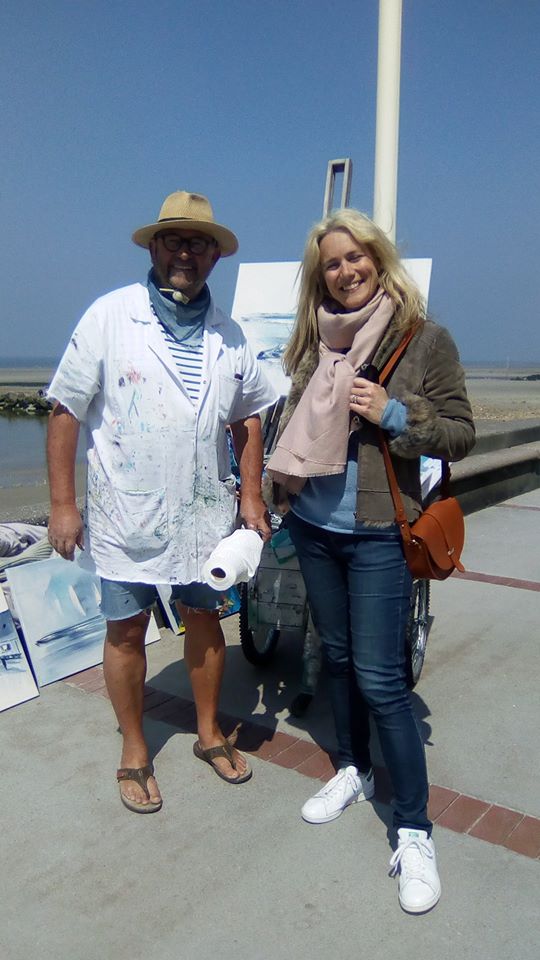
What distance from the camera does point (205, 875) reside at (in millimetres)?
2359

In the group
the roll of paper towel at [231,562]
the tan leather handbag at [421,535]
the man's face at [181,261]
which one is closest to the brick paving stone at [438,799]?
the tan leather handbag at [421,535]

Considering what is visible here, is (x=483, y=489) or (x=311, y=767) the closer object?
(x=311, y=767)

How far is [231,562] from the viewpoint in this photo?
2.53 m

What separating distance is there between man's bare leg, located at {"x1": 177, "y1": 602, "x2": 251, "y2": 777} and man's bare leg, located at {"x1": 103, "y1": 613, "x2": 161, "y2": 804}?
192mm

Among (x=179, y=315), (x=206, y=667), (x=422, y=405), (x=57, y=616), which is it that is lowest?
(x=57, y=616)

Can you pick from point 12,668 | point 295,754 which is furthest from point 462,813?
point 12,668

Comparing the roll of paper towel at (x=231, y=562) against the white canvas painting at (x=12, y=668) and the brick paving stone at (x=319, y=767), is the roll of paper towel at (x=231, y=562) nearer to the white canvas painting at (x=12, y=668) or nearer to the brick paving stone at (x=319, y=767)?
the brick paving stone at (x=319, y=767)

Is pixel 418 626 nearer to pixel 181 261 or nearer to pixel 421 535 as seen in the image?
pixel 421 535

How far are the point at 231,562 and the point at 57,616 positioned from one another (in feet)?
5.02

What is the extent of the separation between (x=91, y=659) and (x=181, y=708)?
1.99 ft

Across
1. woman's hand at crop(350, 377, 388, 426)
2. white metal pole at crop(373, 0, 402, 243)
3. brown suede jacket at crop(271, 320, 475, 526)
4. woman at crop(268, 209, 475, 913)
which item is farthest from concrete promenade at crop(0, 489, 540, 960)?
white metal pole at crop(373, 0, 402, 243)

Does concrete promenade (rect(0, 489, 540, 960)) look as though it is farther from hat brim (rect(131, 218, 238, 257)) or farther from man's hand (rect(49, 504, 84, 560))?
hat brim (rect(131, 218, 238, 257))

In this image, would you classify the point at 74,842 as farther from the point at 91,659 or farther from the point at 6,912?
the point at 91,659

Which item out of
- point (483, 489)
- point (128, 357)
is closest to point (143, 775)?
point (128, 357)
